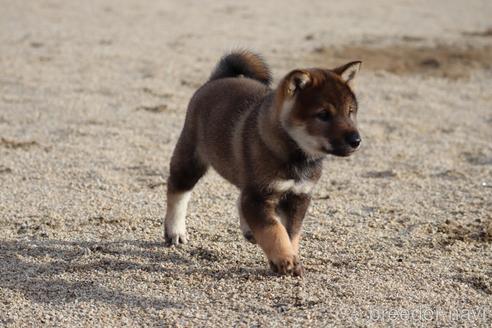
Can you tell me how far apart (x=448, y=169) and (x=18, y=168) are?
13.9 feet

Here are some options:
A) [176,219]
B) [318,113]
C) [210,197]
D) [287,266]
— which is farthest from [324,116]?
[210,197]

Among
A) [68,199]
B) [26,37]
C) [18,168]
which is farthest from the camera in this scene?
[26,37]

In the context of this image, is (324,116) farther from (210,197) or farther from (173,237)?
(210,197)

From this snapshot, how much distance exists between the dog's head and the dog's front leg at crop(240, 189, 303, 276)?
Result: 0.43 m

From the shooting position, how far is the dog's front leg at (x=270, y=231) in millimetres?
5332

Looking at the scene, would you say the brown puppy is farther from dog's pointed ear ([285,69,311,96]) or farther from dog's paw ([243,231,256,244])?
dog's paw ([243,231,256,244])

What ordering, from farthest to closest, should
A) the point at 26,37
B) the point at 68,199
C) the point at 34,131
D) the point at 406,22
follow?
the point at 406,22 < the point at 26,37 < the point at 34,131 < the point at 68,199

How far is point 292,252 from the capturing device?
17.8 feet

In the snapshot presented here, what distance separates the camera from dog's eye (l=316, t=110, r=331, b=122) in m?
5.25

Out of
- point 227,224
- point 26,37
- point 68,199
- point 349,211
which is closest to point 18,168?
point 68,199

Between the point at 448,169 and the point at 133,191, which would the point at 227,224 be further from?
the point at 448,169

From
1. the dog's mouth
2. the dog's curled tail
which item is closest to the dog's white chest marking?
the dog's mouth

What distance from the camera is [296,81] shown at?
5.30 m

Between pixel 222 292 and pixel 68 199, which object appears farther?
pixel 68 199
